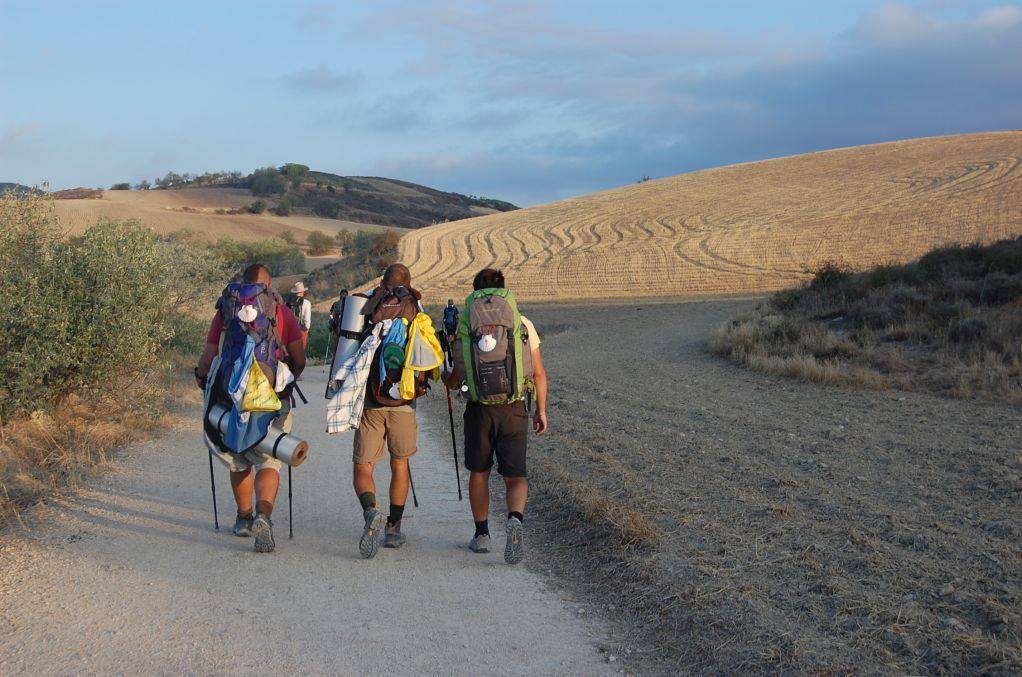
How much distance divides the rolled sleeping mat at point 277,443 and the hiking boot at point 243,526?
0.66m

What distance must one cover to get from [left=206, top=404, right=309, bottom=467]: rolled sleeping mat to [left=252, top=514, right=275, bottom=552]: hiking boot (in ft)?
1.53

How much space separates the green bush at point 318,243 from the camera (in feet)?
228

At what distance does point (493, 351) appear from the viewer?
5.72 metres

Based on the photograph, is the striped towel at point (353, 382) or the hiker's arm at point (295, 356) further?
the hiker's arm at point (295, 356)

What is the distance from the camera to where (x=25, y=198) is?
42.1 ft

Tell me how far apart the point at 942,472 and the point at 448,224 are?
5670cm

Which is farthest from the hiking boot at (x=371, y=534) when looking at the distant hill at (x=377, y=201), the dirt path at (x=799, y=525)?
the distant hill at (x=377, y=201)

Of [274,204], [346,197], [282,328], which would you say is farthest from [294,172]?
[282,328]

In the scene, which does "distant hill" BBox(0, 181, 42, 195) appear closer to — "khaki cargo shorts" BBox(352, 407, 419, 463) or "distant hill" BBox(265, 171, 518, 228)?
"khaki cargo shorts" BBox(352, 407, 419, 463)

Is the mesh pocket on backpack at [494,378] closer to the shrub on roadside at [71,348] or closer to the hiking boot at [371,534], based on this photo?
the hiking boot at [371,534]

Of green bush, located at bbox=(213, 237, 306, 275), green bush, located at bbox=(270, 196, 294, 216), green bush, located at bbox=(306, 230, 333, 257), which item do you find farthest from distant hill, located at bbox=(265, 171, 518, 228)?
green bush, located at bbox=(213, 237, 306, 275)

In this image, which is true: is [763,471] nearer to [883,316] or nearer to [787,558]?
[787,558]

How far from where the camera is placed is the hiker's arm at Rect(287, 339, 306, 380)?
634 cm

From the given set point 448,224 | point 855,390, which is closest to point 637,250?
point 448,224
